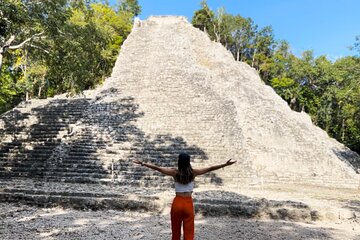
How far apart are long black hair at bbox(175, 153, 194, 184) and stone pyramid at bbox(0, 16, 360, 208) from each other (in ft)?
10.8

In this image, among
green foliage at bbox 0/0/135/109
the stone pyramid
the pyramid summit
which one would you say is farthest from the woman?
the pyramid summit

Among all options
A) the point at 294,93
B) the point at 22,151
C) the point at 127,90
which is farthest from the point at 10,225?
the point at 294,93

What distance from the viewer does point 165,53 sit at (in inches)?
792

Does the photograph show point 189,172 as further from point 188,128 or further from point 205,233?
point 188,128

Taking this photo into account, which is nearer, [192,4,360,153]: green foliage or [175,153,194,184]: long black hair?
[175,153,194,184]: long black hair

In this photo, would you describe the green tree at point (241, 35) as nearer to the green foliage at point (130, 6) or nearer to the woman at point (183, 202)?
the green foliage at point (130, 6)

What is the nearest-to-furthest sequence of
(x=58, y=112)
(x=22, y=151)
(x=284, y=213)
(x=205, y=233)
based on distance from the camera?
(x=205, y=233) → (x=284, y=213) → (x=22, y=151) → (x=58, y=112)

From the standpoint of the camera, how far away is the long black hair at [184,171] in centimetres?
339

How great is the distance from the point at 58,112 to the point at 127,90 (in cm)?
323

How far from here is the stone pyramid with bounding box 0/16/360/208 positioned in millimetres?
9789

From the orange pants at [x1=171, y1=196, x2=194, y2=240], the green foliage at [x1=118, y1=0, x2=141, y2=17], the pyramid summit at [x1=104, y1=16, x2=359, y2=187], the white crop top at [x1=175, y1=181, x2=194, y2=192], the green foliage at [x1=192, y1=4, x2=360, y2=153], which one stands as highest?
the green foliage at [x1=118, y1=0, x2=141, y2=17]

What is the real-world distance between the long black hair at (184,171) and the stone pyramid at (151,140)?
10.8ft

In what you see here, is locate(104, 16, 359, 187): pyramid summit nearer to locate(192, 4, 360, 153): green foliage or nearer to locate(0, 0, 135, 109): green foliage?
locate(0, 0, 135, 109): green foliage

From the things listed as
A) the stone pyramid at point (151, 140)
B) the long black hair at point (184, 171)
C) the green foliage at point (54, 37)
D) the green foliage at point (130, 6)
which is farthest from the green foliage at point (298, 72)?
the long black hair at point (184, 171)
